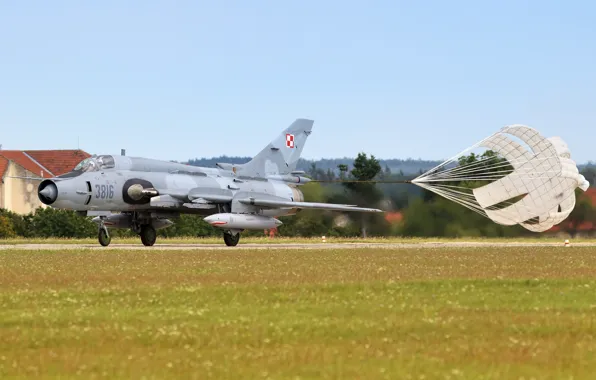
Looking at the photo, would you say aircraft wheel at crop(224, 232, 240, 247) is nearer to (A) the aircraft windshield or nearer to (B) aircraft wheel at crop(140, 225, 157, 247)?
(B) aircraft wheel at crop(140, 225, 157, 247)

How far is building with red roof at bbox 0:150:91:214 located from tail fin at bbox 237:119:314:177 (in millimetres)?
38344

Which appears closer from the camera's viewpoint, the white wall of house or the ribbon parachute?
the ribbon parachute

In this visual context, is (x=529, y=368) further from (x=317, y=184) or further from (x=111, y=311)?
(x=317, y=184)

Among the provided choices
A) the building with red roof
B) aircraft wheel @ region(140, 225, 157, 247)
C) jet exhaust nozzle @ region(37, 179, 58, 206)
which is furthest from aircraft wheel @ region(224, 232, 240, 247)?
the building with red roof

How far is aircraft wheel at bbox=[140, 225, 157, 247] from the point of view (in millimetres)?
39541

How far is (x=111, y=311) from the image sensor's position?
14531 millimetres

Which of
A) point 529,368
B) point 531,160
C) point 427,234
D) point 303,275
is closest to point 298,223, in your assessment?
point 427,234

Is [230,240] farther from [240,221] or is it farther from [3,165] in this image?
[3,165]

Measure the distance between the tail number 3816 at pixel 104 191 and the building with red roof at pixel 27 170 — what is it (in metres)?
44.3

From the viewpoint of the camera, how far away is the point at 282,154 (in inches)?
1806

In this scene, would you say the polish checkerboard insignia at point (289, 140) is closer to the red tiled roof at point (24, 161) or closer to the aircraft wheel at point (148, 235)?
the aircraft wheel at point (148, 235)

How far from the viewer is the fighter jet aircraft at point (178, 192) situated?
35938 millimetres

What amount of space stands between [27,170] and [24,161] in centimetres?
295

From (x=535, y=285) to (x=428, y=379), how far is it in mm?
9941
